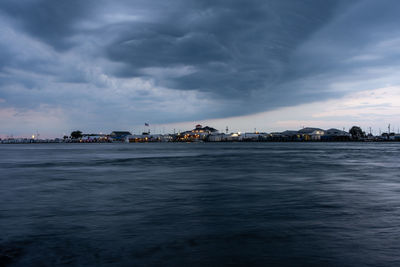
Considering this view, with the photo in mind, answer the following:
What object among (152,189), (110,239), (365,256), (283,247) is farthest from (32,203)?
(365,256)

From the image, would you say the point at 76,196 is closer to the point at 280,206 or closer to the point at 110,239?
the point at 110,239

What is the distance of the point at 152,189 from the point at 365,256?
1293cm

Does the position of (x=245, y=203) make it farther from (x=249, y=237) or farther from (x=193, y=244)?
(x=193, y=244)

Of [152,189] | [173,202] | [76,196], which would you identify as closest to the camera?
[173,202]

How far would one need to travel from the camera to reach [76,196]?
602 inches

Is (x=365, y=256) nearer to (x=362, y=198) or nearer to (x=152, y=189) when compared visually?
(x=362, y=198)

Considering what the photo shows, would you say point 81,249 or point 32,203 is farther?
point 32,203

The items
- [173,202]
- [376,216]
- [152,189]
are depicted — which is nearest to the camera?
[376,216]

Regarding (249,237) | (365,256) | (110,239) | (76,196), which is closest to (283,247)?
(249,237)

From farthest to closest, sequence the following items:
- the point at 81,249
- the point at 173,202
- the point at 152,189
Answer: the point at 152,189 < the point at 173,202 < the point at 81,249

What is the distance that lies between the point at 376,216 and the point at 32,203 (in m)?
14.4

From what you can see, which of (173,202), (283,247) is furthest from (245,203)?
(283,247)

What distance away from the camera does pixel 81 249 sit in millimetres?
7199

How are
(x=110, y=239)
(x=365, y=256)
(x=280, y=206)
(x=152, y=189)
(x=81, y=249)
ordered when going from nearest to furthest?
(x=365, y=256), (x=81, y=249), (x=110, y=239), (x=280, y=206), (x=152, y=189)
